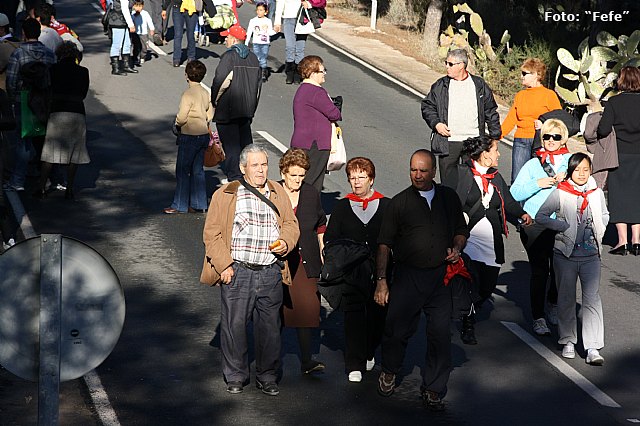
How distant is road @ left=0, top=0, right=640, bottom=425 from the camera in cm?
923

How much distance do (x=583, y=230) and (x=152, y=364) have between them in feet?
12.5

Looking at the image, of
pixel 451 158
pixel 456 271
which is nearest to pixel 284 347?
pixel 456 271

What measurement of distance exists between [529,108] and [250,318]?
638cm

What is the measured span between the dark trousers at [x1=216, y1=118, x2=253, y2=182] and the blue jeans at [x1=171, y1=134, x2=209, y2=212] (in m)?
0.33

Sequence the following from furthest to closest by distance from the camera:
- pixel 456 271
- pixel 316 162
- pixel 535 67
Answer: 1. pixel 535 67
2. pixel 316 162
3. pixel 456 271

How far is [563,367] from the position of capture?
1041 cm

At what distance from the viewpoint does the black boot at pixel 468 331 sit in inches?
430

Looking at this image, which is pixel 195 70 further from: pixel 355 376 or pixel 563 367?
pixel 563 367

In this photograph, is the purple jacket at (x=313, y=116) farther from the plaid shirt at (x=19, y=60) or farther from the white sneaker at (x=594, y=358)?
the white sneaker at (x=594, y=358)

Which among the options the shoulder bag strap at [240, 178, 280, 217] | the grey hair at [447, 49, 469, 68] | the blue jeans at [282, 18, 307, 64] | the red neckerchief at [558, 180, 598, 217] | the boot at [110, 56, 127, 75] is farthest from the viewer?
the boot at [110, 56, 127, 75]

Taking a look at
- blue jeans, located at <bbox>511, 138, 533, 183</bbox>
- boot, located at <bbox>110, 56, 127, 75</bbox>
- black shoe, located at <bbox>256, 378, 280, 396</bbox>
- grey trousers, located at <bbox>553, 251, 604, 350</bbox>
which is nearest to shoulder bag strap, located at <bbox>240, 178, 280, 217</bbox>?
black shoe, located at <bbox>256, 378, 280, 396</bbox>

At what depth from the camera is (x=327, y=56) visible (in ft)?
85.4

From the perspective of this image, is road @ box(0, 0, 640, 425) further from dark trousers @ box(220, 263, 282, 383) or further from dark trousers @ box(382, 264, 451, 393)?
dark trousers @ box(382, 264, 451, 393)

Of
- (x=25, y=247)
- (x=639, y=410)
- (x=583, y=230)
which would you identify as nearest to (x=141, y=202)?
(x=583, y=230)
